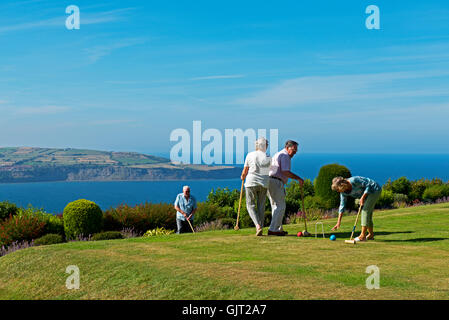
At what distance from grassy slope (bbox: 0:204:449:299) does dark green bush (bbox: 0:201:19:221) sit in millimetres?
7492

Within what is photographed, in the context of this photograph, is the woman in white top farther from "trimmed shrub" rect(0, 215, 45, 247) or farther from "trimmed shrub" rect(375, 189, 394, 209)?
"trimmed shrub" rect(375, 189, 394, 209)

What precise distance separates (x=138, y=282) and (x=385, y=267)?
16.0ft

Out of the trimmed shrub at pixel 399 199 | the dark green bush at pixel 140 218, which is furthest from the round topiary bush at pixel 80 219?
the trimmed shrub at pixel 399 199

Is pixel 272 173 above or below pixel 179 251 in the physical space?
above

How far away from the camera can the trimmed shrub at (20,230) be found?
1666cm

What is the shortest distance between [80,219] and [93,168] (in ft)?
437

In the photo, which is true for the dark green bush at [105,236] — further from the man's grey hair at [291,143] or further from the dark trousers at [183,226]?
the man's grey hair at [291,143]

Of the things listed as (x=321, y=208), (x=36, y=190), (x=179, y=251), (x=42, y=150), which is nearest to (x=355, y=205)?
(x=321, y=208)

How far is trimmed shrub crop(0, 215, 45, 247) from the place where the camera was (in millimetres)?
16656

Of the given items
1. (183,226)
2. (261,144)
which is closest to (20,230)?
(183,226)

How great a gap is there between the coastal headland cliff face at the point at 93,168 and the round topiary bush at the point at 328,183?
11204 centimetres
